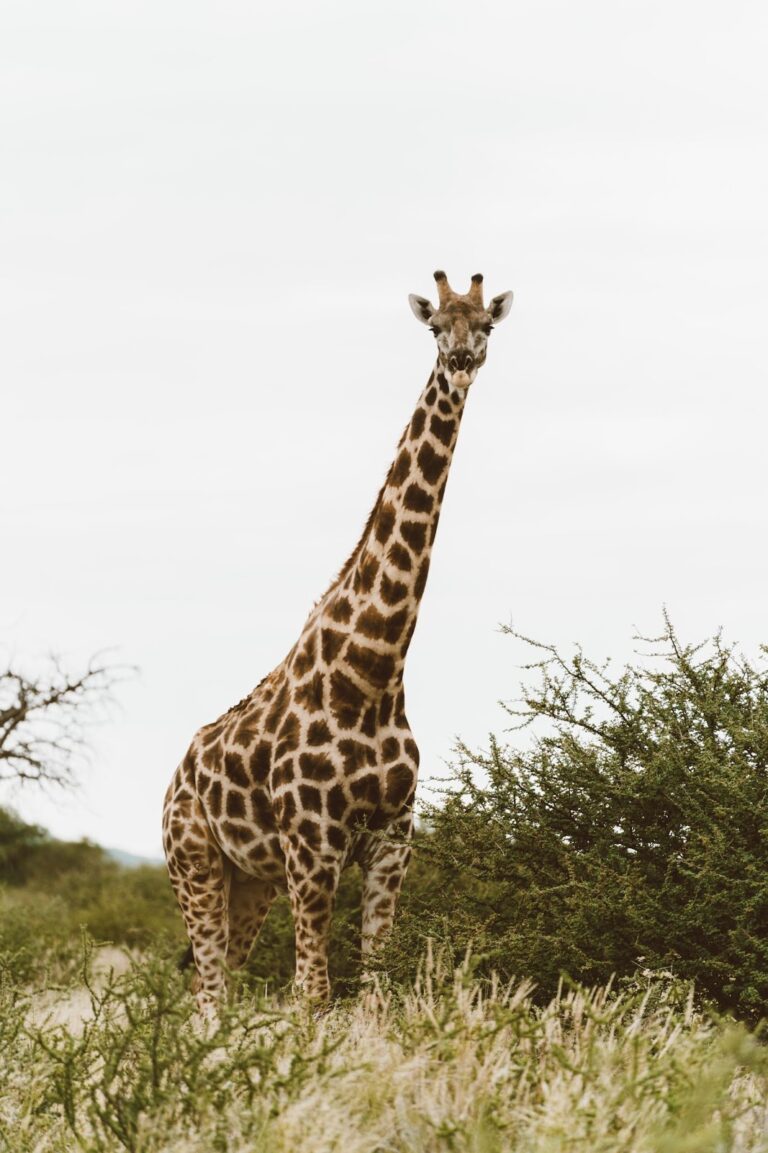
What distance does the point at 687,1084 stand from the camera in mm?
4812

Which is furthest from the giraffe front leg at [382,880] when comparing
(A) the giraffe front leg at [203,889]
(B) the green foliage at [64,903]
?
(A) the giraffe front leg at [203,889]

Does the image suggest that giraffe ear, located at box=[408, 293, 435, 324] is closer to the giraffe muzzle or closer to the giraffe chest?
the giraffe muzzle

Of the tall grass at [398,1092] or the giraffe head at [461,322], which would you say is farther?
the giraffe head at [461,322]

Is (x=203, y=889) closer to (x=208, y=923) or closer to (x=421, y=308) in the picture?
(x=208, y=923)

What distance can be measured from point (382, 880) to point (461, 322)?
3.11 m

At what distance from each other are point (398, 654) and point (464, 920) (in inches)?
60.9

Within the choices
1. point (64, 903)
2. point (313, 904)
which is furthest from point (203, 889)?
point (64, 903)

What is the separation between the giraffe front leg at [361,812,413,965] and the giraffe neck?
2.58 ft

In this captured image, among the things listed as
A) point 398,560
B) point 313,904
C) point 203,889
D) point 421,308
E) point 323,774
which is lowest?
point 313,904

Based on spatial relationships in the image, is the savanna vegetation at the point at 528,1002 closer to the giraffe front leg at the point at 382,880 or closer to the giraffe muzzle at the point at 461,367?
the giraffe front leg at the point at 382,880

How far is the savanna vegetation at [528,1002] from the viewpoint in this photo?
15.3 feet

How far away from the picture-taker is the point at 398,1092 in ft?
15.9

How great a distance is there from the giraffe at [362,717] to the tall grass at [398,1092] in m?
2.35

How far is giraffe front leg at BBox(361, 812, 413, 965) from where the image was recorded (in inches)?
321
